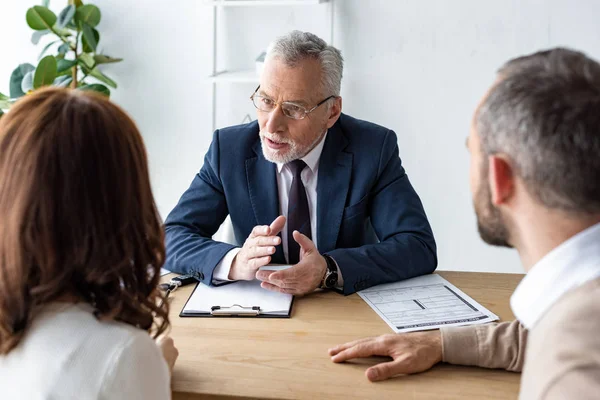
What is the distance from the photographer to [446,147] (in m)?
3.41

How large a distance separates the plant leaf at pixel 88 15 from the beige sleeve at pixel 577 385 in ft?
9.76

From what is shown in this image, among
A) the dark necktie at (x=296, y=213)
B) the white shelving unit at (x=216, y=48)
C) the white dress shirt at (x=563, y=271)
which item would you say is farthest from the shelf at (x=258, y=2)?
the white dress shirt at (x=563, y=271)

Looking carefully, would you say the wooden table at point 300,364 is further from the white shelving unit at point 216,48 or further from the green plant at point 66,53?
the green plant at point 66,53

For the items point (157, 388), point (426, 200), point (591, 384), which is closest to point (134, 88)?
point (426, 200)

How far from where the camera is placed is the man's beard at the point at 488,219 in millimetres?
1125

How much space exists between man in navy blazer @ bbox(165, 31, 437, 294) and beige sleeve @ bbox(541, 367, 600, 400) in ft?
3.96

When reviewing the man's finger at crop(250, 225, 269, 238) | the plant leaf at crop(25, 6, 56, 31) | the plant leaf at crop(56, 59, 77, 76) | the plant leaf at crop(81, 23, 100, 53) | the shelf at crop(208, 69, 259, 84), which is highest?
the plant leaf at crop(25, 6, 56, 31)

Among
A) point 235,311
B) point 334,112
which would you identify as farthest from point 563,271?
point 334,112

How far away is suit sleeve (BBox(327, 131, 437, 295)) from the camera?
1.85 metres

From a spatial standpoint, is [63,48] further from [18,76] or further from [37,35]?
[18,76]

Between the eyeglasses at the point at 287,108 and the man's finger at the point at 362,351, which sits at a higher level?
the eyeglasses at the point at 287,108

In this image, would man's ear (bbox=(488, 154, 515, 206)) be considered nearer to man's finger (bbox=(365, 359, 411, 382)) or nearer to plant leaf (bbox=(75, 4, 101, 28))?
man's finger (bbox=(365, 359, 411, 382))

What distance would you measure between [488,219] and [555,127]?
213 millimetres

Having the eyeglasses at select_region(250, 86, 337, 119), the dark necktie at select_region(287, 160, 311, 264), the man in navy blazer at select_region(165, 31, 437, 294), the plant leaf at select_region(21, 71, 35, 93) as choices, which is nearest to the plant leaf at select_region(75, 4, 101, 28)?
the plant leaf at select_region(21, 71, 35, 93)
